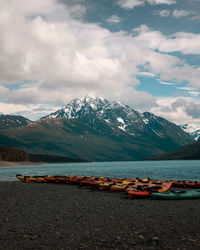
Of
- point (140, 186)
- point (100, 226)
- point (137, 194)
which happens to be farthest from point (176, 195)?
point (100, 226)

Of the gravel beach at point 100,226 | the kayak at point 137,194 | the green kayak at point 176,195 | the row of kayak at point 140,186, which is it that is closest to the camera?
the gravel beach at point 100,226

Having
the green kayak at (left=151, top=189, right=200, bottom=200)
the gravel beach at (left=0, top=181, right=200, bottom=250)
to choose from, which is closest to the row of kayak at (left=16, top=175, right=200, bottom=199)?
the green kayak at (left=151, top=189, right=200, bottom=200)

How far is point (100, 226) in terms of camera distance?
18344mm

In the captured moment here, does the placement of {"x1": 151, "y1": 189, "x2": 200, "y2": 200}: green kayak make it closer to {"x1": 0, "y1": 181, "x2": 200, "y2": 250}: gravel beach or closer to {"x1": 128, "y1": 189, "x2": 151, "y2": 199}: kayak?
{"x1": 128, "y1": 189, "x2": 151, "y2": 199}: kayak

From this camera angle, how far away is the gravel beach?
14.6m

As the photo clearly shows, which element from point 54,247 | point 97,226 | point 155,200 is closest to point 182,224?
point 97,226

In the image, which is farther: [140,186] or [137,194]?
[140,186]

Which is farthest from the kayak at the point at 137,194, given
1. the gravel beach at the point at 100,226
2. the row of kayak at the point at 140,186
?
the gravel beach at the point at 100,226

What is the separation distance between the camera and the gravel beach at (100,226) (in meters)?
14.6

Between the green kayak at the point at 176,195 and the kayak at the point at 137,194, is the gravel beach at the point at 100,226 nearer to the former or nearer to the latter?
the green kayak at the point at 176,195

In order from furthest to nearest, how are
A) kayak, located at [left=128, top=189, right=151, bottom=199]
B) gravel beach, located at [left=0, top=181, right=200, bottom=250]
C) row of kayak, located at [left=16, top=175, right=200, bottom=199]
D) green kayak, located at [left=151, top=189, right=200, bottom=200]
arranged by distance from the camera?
1. kayak, located at [left=128, top=189, right=151, bottom=199]
2. row of kayak, located at [left=16, top=175, right=200, bottom=199]
3. green kayak, located at [left=151, top=189, right=200, bottom=200]
4. gravel beach, located at [left=0, top=181, right=200, bottom=250]

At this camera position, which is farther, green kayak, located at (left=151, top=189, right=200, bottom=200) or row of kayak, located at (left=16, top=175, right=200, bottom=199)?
row of kayak, located at (left=16, top=175, right=200, bottom=199)

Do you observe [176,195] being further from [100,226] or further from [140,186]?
[100,226]

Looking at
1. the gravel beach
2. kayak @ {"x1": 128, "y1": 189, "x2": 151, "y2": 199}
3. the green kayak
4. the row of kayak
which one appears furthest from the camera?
kayak @ {"x1": 128, "y1": 189, "x2": 151, "y2": 199}
